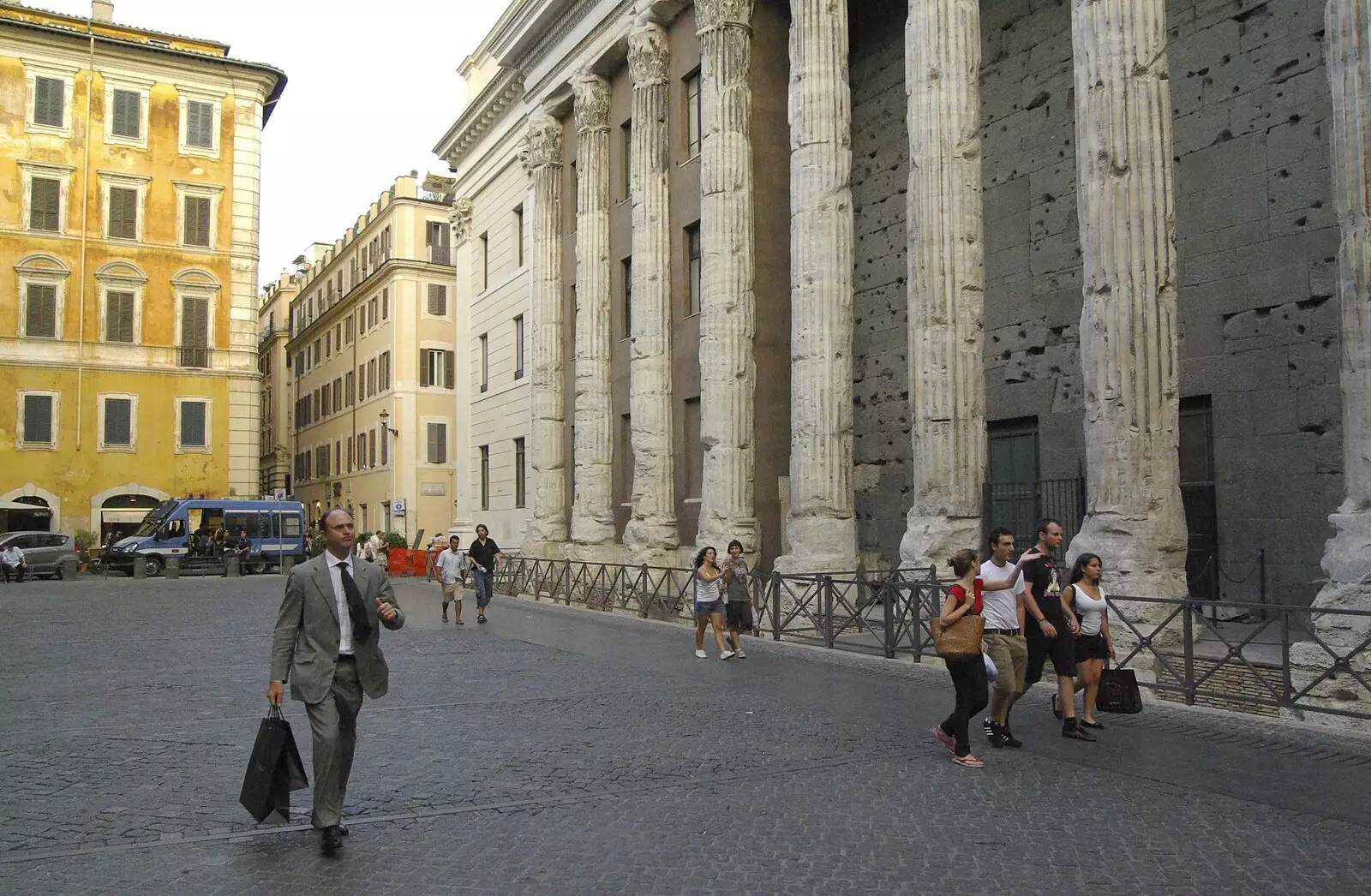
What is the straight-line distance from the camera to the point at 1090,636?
8789 mm

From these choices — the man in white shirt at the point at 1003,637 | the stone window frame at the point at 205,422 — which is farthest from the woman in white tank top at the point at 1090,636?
the stone window frame at the point at 205,422

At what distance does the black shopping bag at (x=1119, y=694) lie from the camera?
28.4ft

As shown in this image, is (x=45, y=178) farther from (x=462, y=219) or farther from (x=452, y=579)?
(x=452, y=579)

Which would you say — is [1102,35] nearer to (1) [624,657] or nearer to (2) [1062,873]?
(1) [624,657]

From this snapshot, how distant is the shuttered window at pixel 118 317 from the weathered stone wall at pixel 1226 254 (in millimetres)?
29542

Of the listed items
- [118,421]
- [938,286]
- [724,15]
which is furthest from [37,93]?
[938,286]

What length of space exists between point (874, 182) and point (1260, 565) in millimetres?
11187

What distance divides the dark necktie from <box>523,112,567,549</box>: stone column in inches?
869

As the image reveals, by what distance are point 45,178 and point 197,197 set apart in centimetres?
467

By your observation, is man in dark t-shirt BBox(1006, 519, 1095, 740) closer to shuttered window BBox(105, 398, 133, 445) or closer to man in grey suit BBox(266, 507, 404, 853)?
man in grey suit BBox(266, 507, 404, 853)

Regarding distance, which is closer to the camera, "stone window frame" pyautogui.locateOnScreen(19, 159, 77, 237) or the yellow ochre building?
the yellow ochre building

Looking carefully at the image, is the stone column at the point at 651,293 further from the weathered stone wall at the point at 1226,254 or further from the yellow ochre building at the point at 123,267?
the yellow ochre building at the point at 123,267

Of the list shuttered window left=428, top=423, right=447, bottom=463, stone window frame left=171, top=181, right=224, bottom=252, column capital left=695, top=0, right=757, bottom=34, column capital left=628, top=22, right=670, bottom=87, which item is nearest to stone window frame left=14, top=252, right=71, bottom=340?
stone window frame left=171, top=181, right=224, bottom=252

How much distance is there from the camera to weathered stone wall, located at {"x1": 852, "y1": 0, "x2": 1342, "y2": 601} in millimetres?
14727
